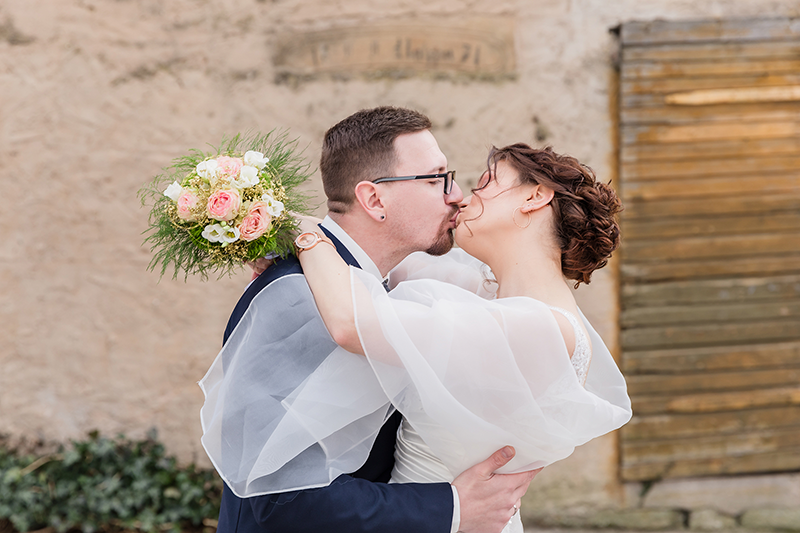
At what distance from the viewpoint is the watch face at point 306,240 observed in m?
1.88

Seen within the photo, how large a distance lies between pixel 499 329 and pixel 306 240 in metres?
0.64

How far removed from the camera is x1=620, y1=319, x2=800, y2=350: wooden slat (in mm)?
4047

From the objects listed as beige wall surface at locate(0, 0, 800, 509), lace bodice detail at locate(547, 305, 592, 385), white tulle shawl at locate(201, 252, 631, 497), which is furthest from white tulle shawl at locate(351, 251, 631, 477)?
beige wall surface at locate(0, 0, 800, 509)

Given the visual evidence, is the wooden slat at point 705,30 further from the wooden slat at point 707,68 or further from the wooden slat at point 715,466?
the wooden slat at point 715,466

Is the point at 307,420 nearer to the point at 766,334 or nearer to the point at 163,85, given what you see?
the point at 163,85

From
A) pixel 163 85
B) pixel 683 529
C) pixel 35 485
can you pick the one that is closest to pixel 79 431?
pixel 35 485

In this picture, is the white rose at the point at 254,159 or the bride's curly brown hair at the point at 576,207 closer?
the white rose at the point at 254,159

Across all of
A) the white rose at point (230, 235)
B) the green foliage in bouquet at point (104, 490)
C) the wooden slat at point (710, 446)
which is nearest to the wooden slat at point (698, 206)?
the wooden slat at point (710, 446)

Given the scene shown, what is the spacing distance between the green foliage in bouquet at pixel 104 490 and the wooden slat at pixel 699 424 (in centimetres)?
268

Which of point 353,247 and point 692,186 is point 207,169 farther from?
point 692,186

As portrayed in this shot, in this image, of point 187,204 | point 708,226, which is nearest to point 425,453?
point 187,204

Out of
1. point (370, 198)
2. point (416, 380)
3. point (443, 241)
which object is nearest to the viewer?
point (416, 380)

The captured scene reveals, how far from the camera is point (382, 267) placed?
2252 millimetres

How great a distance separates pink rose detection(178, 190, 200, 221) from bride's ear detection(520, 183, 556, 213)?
3.20 ft
